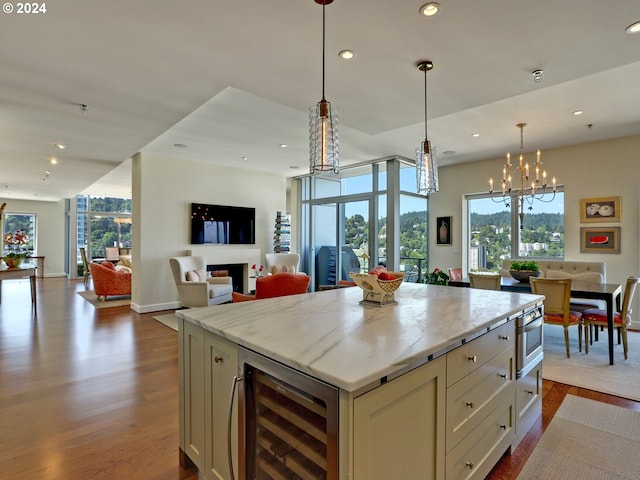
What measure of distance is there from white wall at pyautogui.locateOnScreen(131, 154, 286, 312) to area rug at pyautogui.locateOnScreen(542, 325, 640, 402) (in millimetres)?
5653

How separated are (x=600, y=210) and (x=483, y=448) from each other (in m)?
5.16

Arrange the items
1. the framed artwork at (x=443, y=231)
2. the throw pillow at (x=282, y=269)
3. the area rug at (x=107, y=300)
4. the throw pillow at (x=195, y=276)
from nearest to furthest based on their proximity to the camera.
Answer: the throw pillow at (x=195, y=276) → the area rug at (x=107, y=300) → the throw pillow at (x=282, y=269) → the framed artwork at (x=443, y=231)

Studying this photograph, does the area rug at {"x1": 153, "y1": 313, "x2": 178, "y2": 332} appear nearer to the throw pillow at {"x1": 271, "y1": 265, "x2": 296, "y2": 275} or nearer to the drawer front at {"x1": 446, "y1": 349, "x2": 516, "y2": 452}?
the throw pillow at {"x1": 271, "y1": 265, "x2": 296, "y2": 275}

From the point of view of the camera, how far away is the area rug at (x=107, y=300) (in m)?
6.68

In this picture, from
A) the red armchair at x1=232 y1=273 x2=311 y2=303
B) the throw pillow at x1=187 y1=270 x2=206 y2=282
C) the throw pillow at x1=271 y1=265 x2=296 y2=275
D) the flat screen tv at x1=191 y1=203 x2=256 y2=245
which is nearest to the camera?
the red armchair at x1=232 y1=273 x2=311 y2=303

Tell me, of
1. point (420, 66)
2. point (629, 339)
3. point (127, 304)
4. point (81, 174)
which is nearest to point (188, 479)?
point (420, 66)

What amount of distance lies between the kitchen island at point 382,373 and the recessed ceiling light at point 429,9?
171 centimetres

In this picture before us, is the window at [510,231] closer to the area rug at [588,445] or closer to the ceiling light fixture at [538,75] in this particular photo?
the ceiling light fixture at [538,75]

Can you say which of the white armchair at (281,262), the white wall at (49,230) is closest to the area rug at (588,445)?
the white armchair at (281,262)

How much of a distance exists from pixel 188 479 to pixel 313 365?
1333 mm

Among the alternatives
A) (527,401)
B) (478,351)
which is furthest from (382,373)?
(527,401)

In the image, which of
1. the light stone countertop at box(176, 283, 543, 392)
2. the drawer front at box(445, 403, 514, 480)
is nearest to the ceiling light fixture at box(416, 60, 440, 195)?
the light stone countertop at box(176, 283, 543, 392)

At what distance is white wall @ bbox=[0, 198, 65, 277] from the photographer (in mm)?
11625

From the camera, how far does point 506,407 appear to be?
6.38 feet
